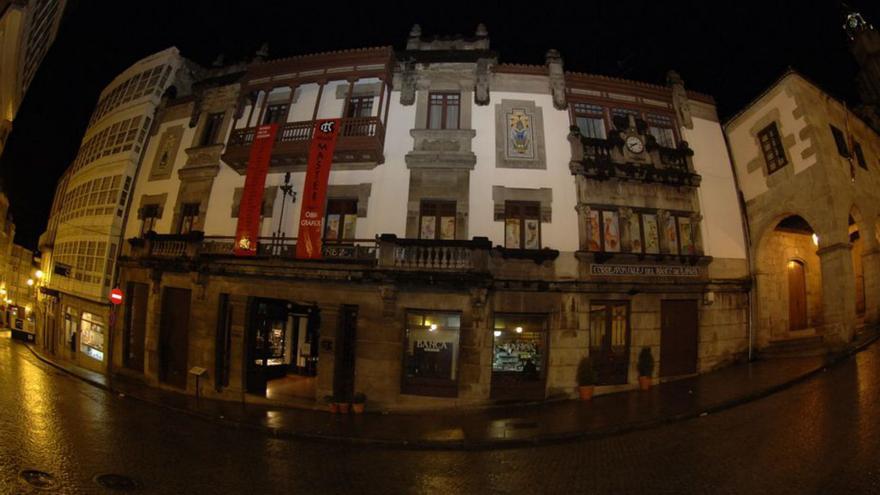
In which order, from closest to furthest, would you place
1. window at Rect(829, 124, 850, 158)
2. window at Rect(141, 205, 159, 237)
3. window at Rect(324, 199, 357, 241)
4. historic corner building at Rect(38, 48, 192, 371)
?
window at Rect(324, 199, 357, 241) → window at Rect(829, 124, 850, 158) → window at Rect(141, 205, 159, 237) → historic corner building at Rect(38, 48, 192, 371)

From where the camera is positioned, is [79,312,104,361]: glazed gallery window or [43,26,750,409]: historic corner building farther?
[79,312,104,361]: glazed gallery window

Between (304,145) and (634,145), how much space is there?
13551 millimetres

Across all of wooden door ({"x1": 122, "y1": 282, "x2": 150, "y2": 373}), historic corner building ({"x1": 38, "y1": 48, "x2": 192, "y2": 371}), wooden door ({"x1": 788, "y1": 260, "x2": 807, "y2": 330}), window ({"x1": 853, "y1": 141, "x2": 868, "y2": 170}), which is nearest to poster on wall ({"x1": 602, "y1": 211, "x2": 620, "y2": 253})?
wooden door ({"x1": 788, "y1": 260, "x2": 807, "y2": 330})

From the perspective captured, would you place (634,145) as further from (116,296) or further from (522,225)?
(116,296)

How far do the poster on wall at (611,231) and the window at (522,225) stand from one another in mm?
2715

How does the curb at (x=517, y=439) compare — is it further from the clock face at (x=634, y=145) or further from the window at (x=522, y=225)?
the clock face at (x=634, y=145)

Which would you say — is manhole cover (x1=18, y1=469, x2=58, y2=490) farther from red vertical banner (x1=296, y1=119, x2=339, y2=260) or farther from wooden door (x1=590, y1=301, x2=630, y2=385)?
wooden door (x1=590, y1=301, x2=630, y2=385)

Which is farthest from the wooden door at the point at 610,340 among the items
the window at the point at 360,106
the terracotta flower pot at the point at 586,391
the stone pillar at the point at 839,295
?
the window at the point at 360,106

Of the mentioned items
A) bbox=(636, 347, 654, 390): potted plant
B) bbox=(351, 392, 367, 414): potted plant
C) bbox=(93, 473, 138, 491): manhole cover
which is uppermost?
bbox=(636, 347, 654, 390): potted plant

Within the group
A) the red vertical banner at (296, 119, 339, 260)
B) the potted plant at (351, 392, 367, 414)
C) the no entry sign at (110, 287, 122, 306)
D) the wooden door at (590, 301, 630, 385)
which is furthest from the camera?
the no entry sign at (110, 287, 122, 306)

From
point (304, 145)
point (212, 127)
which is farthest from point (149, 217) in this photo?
point (304, 145)

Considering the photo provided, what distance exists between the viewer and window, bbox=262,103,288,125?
15.9m

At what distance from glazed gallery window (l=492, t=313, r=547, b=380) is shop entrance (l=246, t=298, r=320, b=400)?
7148 mm

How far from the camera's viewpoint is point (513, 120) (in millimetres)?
14336
